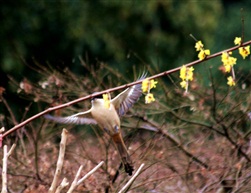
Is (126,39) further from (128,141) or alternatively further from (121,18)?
(128,141)

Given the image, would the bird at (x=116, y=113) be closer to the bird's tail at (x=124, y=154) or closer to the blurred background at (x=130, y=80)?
the bird's tail at (x=124, y=154)

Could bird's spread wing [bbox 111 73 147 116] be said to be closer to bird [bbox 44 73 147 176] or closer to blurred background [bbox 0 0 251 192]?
bird [bbox 44 73 147 176]

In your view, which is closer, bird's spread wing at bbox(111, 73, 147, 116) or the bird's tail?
the bird's tail

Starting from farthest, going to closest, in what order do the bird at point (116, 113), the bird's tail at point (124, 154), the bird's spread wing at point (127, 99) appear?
the bird's spread wing at point (127, 99) < the bird at point (116, 113) < the bird's tail at point (124, 154)

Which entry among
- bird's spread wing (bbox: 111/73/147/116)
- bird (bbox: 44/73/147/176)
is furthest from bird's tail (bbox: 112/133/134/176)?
bird's spread wing (bbox: 111/73/147/116)

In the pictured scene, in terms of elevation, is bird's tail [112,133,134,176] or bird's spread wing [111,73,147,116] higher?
bird's spread wing [111,73,147,116]

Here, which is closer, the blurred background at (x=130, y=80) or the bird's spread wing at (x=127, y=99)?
the bird's spread wing at (x=127, y=99)

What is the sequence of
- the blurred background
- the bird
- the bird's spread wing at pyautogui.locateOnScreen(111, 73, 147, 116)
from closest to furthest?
the bird → the bird's spread wing at pyautogui.locateOnScreen(111, 73, 147, 116) → the blurred background

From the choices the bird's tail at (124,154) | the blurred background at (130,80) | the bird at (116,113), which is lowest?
the bird's tail at (124,154)

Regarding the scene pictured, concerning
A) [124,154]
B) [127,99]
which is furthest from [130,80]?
[124,154]

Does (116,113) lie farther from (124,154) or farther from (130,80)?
(130,80)

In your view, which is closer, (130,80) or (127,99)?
(127,99)

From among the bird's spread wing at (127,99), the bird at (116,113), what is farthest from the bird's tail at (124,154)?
the bird's spread wing at (127,99)

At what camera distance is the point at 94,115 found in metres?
5.94
